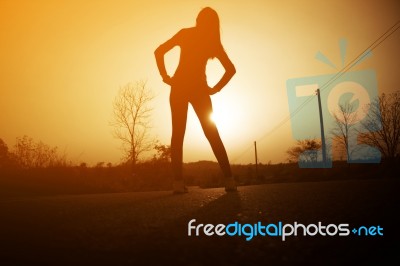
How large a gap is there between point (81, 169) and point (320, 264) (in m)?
13.5

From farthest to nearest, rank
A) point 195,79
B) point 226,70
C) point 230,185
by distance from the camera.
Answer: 1. point 226,70
2. point 195,79
3. point 230,185

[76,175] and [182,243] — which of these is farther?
[76,175]

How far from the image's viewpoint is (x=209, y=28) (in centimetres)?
493

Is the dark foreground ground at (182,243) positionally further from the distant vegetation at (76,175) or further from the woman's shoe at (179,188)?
the distant vegetation at (76,175)

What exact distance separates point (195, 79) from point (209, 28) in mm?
862

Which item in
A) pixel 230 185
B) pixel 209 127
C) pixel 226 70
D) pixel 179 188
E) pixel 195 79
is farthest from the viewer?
pixel 226 70

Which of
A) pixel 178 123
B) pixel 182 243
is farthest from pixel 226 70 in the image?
pixel 182 243

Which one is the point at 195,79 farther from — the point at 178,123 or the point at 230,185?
the point at 230,185

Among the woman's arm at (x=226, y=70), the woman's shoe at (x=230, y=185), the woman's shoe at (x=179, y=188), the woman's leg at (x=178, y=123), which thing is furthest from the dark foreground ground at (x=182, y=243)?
the woman's arm at (x=226, y=70)

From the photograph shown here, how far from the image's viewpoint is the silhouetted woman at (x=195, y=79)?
183 inches

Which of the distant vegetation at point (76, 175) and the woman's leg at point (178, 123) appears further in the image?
the distant vegetation at point (76, 175)

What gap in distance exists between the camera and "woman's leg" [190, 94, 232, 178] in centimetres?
457

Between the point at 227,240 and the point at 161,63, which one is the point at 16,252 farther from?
the point at 161,63

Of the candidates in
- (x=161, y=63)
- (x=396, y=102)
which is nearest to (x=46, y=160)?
(x=161, y=63)
